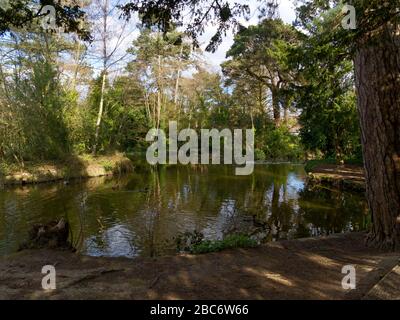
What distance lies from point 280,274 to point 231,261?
0.85 metres

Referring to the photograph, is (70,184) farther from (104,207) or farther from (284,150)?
(284,150)

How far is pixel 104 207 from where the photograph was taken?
11.1 m

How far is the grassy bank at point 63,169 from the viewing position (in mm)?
15633

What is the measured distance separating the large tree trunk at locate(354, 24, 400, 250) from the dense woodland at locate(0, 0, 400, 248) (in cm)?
1

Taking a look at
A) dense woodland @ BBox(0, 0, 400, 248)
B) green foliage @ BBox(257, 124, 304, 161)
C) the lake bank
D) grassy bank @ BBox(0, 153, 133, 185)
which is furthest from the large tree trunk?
green foliage @ BBox(257, 124, 304, 161)

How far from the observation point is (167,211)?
1042cm

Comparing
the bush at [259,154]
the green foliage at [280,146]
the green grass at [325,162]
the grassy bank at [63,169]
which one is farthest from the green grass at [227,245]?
the green foliage at [280,146]

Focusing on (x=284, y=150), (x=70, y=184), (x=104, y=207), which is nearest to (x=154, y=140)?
(x=284, y=150)

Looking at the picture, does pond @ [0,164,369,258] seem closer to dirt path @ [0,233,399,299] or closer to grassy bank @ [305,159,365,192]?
grassy bank @ [305,159,365,192]

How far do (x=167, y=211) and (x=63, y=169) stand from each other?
898cm

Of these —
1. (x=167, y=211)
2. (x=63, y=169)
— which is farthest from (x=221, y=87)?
(x=167, y=211)

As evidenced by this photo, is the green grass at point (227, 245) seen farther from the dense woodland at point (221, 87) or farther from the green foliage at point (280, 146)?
the green foliage at point (280, 146)

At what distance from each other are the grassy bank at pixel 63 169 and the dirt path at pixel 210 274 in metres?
A: 11.5

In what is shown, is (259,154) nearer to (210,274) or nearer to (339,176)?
(339,176)
